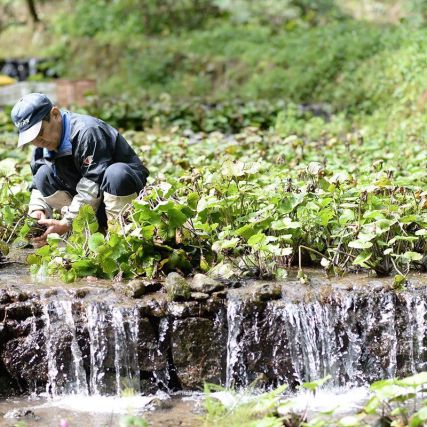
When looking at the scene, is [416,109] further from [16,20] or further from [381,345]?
[16,20]

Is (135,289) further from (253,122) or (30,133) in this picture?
(253,122)

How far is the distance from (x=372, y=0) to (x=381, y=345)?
18491 mm

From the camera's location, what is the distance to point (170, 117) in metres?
12.2

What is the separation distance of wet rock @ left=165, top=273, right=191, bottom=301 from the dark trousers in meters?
0.84

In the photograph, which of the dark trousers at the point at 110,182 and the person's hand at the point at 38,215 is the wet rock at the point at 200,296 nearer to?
the dark trousers at the point at 110,182

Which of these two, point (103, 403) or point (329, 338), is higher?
point (329, 338)

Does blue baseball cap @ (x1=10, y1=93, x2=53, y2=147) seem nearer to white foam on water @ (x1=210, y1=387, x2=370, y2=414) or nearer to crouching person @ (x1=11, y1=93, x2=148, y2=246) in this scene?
crouching person @ (x1=11, y1=93, x2=148, y2=246)

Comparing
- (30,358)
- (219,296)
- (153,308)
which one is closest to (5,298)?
(30,358)

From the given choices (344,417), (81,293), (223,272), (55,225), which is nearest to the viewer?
(344,417)

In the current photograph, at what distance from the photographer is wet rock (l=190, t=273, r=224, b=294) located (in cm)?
536

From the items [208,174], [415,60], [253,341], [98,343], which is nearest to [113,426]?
[98,343]

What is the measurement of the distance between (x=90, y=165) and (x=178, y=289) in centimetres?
114

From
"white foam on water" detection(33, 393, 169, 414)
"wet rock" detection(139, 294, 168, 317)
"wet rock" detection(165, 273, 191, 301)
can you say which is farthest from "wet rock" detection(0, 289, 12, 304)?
"wet rock" detection(165, 273, 191, 301)

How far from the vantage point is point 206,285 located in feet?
17.6
